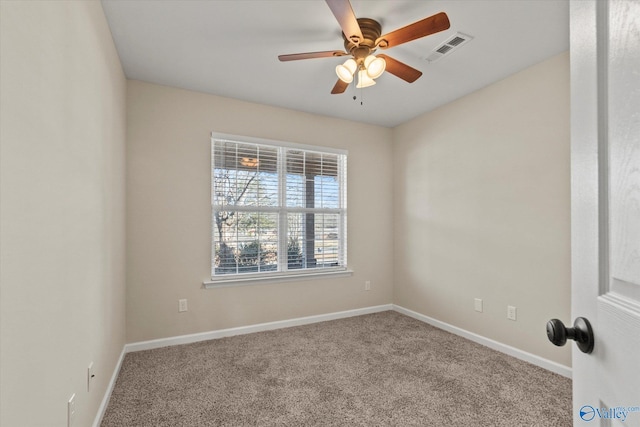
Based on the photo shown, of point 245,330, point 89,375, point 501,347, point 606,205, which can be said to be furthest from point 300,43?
point 501,347

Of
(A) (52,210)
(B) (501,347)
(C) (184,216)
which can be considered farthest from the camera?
(C) (184,216)

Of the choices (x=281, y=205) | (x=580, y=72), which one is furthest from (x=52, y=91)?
(x=281, y=205)

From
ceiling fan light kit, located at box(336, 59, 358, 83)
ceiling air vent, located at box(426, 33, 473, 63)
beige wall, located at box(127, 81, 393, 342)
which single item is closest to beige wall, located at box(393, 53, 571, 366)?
ceiling air vent, located at box(426, 33, 473, 63)

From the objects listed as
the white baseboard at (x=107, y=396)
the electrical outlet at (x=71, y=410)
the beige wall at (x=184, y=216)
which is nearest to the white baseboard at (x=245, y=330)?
the beige wall at (x=184, y=216)

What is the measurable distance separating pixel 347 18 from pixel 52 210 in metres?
1.64

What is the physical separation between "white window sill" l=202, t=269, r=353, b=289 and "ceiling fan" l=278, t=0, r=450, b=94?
2160 millimetres

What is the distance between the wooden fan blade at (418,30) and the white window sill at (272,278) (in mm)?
2537

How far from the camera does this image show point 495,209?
3000 mm

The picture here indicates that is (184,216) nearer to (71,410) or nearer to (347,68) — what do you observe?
(71,410)

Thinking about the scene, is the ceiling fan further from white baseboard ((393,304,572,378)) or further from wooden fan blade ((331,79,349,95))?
white baseboard ((393,304,572,378))

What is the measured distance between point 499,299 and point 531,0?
2383 mm

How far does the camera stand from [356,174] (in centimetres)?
Result: 412

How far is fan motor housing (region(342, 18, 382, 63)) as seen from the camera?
2.05m

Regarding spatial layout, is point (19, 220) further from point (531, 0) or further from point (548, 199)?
point (548, 199)
